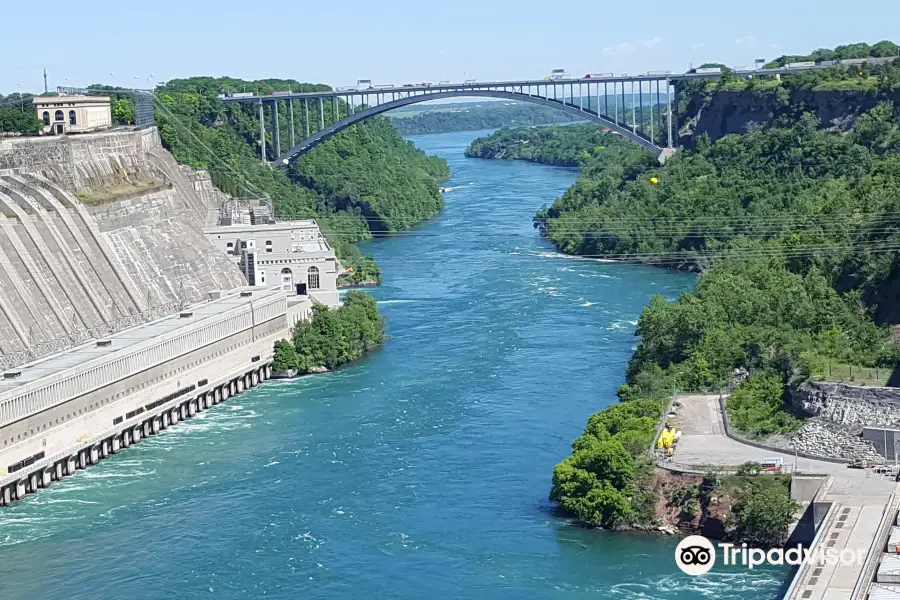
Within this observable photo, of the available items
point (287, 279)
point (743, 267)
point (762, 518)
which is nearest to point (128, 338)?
point (287, 279)

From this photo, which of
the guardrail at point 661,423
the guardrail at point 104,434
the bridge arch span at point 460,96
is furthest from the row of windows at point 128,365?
the bridge arch span at point 460,96

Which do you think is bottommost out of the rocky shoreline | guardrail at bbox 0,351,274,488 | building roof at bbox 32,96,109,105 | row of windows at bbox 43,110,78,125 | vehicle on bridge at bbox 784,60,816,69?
the rocky shoreline

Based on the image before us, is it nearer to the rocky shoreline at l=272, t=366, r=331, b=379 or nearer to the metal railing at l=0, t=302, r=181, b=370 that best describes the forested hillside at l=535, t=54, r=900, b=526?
the rocky shoreline at l=272, t=366, r=331, b=379

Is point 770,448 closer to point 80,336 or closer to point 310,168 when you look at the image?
point 80,336

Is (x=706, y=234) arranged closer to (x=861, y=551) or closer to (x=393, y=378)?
(x=393, y=378)

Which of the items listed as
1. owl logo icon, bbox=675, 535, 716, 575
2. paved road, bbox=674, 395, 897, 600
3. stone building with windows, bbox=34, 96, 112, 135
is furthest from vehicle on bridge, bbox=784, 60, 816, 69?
owl logo icon, bbox=675, 535, 716, 575

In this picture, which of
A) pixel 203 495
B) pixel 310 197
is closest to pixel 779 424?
pixel 203 495
